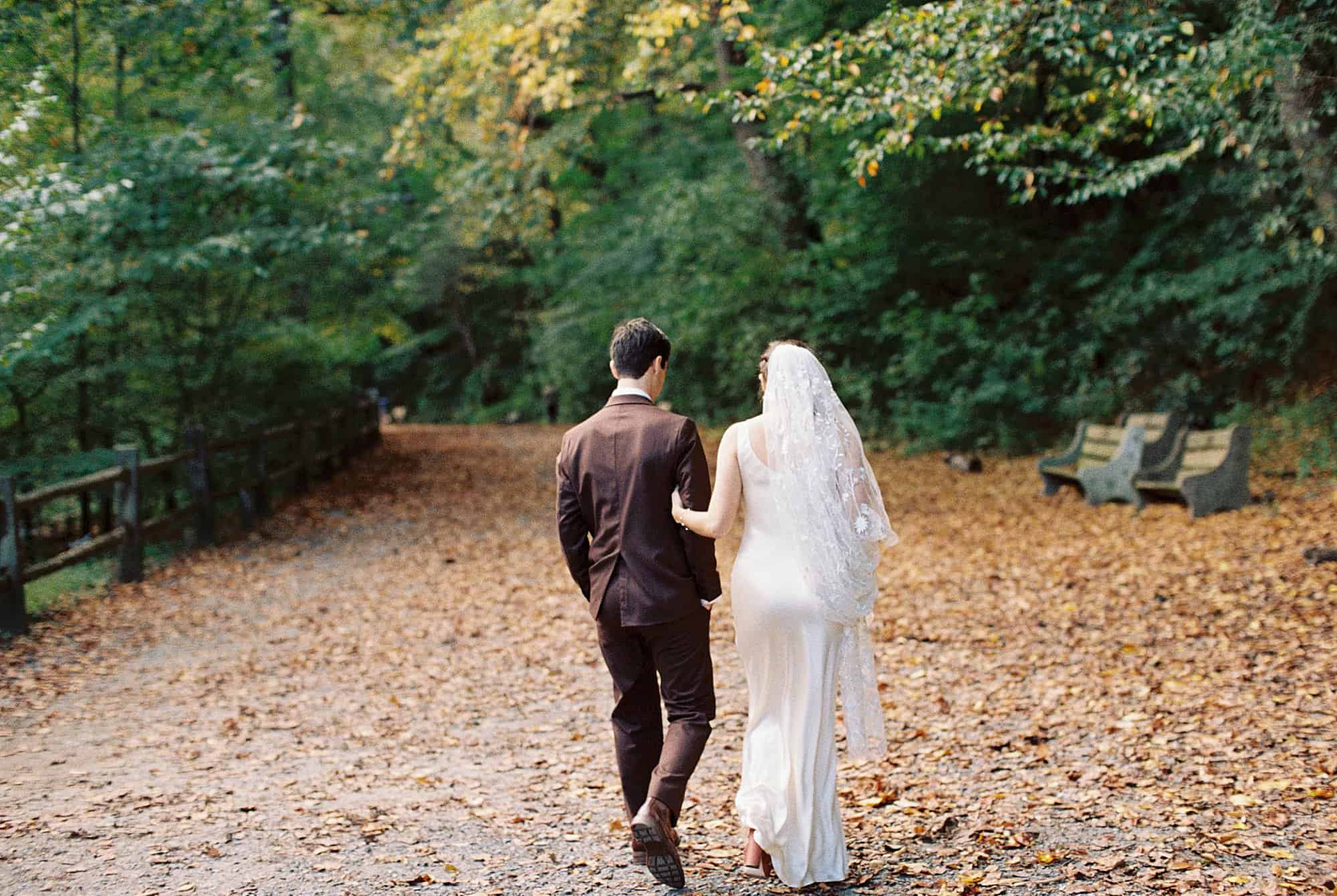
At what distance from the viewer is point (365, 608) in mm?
9352

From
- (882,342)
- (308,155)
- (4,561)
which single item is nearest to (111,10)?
(308,155)

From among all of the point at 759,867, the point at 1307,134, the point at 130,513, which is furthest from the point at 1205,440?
the point at 130,513

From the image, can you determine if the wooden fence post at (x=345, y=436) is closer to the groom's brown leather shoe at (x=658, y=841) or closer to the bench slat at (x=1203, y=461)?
the bench slat at (x=1203, y=461)

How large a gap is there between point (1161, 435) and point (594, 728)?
25.2 ft

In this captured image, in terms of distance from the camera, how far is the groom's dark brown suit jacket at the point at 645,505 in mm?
3799

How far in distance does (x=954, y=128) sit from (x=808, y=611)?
44.6 ft

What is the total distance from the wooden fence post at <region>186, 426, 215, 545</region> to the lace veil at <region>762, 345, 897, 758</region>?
934cm

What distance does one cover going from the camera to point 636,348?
12.7 ft

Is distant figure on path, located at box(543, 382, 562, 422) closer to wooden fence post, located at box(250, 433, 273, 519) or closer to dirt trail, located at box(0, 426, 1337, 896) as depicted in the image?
wooden fence post, located at box(250, 433, 273, 519)

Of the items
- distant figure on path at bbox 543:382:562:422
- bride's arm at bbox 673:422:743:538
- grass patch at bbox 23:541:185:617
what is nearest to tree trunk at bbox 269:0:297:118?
grass patch at bbox 23:541:185:617

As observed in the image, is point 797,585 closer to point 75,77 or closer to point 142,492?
point 142,492

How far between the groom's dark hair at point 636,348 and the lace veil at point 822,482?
38 cm

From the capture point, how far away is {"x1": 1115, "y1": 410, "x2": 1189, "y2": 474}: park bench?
11.6 m

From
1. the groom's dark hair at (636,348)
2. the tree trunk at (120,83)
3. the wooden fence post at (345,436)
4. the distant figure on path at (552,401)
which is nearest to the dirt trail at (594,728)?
the groom's dark hair at (636,348)
